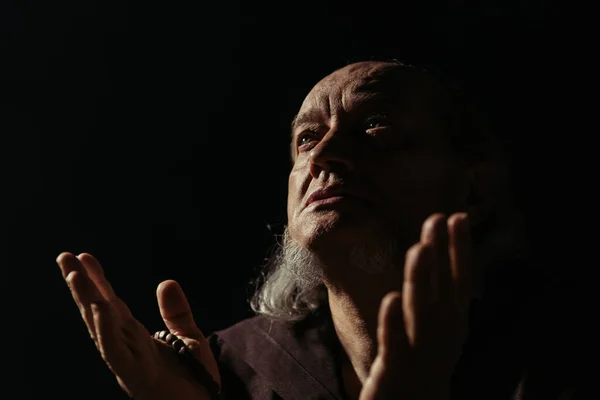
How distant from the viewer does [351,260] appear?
113cm

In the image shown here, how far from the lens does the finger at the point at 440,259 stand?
753 millimetres

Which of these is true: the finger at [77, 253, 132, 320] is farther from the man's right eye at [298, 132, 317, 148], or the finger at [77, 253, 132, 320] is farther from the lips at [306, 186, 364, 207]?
the man's right eye at [298, 132, 317, 148]

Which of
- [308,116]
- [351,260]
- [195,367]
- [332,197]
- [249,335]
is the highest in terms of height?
[308,116]

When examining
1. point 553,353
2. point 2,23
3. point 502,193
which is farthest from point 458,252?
point 2,23

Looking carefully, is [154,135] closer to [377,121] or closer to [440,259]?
[377,121]

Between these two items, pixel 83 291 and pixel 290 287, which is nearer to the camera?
pixel 83 291

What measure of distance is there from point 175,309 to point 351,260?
1.11 feet

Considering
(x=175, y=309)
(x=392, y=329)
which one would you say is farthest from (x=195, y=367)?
(x=392, y=329)

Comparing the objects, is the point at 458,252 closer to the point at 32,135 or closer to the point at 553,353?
the point at 553,353

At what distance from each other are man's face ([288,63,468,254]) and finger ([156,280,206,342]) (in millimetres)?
247

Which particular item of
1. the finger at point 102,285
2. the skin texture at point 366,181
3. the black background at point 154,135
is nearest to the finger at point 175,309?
the finger at point 102,285

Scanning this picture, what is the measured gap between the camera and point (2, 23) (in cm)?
168

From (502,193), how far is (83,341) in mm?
1162

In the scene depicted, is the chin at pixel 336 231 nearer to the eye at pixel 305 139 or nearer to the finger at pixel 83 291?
the eye at pixel 305 139
